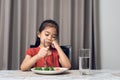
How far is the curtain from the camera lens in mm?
2426

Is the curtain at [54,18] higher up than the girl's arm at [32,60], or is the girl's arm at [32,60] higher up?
the curtain at [54,18]

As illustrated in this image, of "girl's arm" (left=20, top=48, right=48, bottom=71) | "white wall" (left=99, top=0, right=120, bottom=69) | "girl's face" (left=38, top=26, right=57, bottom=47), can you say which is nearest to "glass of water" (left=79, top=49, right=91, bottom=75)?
"girl's arm" (left=20, top=48, right=48, bottom=71)

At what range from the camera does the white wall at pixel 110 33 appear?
254 centimetres

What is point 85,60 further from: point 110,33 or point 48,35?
point 110,33

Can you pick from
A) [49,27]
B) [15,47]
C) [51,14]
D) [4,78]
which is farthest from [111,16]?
[4,78]

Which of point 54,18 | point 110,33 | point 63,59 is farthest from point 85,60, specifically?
point 110,33

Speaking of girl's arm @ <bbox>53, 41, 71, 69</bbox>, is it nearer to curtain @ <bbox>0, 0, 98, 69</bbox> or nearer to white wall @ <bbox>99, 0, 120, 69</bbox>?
curtain @ <bbox>0, 0, 98, 69</bbox>

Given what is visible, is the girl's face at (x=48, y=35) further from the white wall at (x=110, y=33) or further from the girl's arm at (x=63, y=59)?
the white wall at (x=110, y=33)

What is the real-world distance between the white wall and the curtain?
0.14 meters

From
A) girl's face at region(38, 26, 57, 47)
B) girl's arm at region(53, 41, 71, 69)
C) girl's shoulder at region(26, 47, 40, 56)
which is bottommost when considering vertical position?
girl's arm at region(53, 41, 71, 69)

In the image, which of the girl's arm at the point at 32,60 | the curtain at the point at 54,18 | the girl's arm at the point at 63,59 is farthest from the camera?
the curtain at the point at 54,18

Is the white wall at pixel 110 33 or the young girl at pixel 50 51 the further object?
the white wall at pixel 110 33

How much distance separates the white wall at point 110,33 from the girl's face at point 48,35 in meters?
0.82

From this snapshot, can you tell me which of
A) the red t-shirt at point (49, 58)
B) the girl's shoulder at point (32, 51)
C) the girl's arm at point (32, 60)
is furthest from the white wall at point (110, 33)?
the girl's arm at point (32, 60)
